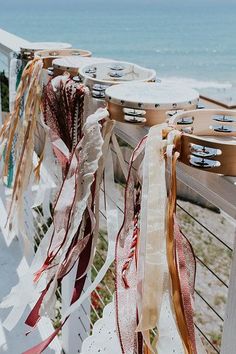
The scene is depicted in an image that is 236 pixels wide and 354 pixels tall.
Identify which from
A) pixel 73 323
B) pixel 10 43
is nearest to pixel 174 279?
pixel 73 323

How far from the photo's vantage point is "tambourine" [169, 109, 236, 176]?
2.37 ft

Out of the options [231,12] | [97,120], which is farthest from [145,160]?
[231,12]

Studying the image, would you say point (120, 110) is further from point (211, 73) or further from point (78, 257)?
point (211, 73)

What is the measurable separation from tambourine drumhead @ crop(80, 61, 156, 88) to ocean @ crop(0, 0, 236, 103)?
2103cm

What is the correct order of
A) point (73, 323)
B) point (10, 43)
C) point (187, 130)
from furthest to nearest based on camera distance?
1. point (10, 43)
2. point (73, 323)
3. point (187, 130)

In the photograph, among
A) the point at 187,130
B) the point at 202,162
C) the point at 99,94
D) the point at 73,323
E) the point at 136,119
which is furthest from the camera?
the point at 73,323

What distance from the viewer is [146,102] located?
37.2 inches

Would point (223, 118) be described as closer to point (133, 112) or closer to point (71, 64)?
point (133, 112)

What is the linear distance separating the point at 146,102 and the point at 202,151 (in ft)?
0.78

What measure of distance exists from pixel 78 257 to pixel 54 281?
0.22ft

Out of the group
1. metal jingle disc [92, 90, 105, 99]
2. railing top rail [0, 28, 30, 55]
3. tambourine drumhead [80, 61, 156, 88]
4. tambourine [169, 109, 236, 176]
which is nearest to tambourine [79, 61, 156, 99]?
tambourine drumhead [80, 61, 156, 88]

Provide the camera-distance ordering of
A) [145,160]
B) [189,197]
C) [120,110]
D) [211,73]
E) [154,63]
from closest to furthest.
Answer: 1. [145,160]
2. [120,110]
3. [189,197]
4. [211,73]
5. [154,63]

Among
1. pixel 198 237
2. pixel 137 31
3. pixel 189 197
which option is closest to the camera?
pixel 198 237

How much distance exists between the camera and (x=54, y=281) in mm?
1125
